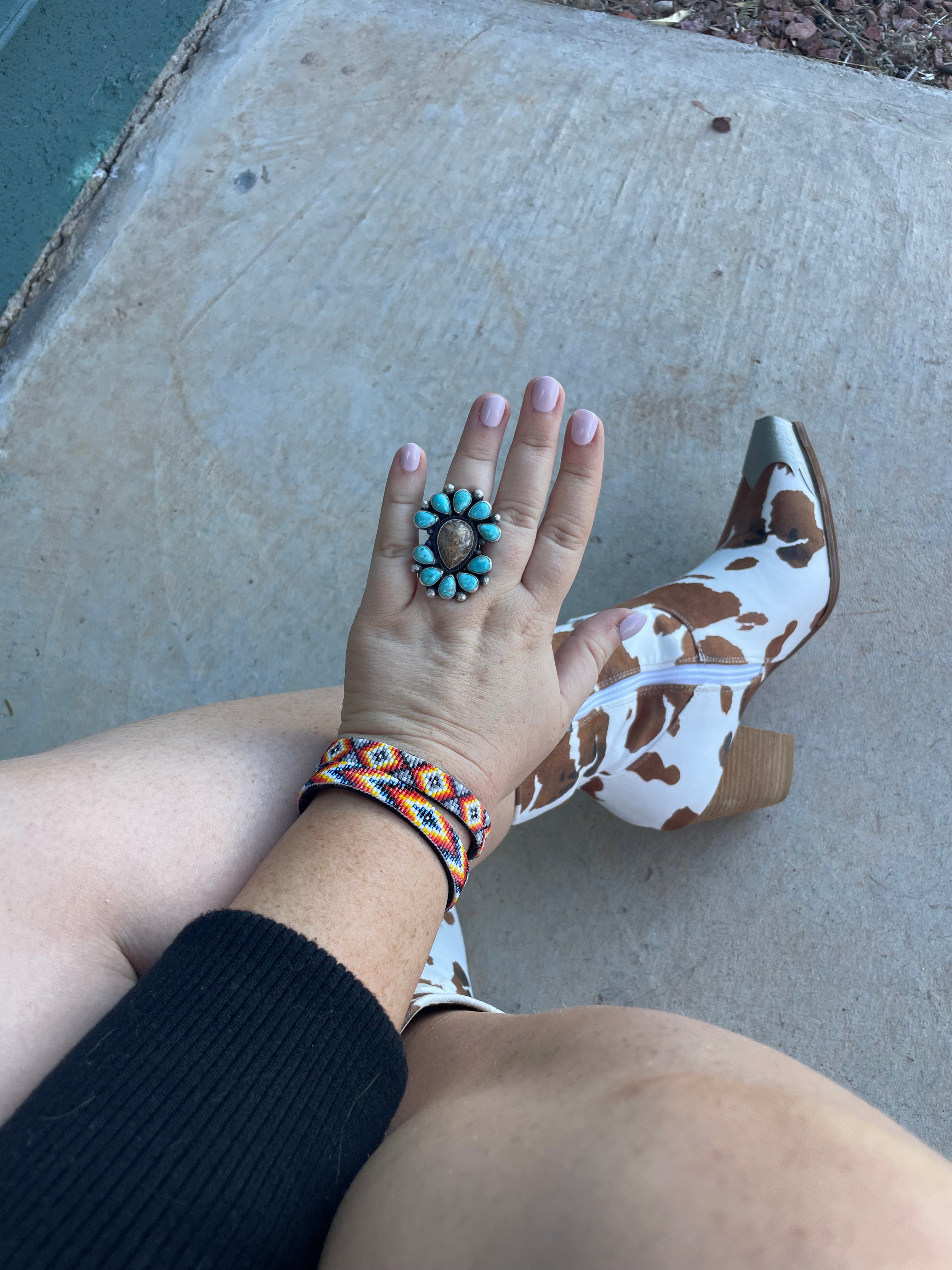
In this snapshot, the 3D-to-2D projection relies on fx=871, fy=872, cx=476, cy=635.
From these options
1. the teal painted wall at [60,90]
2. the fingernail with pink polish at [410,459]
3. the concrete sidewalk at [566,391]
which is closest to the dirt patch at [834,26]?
the concrete sidewalk at [566,391]

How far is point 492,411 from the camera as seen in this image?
3.39ft

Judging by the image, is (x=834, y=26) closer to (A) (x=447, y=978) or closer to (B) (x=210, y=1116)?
(A) (x=447, y=978)

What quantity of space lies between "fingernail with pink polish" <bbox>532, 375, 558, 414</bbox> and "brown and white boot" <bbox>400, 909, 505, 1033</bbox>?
1.97 ft

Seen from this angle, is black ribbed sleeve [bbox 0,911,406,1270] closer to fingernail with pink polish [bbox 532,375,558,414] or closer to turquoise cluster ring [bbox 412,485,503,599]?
turquoise cluster ring [bbox 412,485,503,599]

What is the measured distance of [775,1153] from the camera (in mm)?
583

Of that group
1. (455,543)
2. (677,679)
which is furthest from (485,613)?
(677,679)

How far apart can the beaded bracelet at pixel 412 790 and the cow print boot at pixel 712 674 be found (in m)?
0.35

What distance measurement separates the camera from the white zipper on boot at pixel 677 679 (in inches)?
53.8

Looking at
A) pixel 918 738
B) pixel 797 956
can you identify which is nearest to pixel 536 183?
pixel 918 738

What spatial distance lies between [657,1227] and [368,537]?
4.67ft

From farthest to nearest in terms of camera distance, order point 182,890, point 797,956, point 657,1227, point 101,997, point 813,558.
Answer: point 813,558
point 797,956
point 182,890
point 101,997
point 657,1227

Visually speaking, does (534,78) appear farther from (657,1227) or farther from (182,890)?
(657,1227)

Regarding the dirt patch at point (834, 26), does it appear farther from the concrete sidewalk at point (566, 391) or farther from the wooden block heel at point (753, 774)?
the wooden block heel at point (753, 774)

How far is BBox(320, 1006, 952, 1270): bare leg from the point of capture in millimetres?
541
